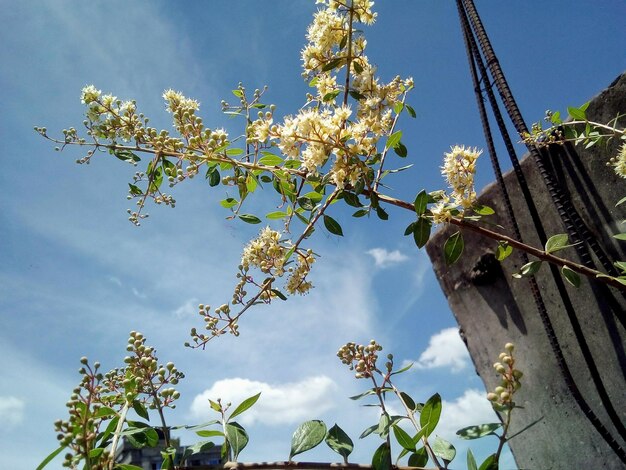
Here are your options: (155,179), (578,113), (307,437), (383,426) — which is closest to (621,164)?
(578,113)

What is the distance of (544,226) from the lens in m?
1.83

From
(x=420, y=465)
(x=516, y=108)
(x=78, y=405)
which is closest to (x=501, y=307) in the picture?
(x=516, y=108)

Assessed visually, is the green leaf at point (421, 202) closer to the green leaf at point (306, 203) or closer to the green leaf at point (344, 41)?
the green leaf at point (306, 203)

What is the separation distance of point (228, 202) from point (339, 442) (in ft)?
2.79

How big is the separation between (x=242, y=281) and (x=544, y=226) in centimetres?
114

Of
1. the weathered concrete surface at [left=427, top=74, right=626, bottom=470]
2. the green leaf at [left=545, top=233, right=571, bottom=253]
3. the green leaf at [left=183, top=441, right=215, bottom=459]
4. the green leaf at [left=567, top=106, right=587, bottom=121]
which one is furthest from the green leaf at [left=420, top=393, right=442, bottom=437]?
the green leaf at [left=567, top=106, right=587, bottom=121]

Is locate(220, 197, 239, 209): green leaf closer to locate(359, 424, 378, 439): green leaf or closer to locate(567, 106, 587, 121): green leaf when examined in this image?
locate(359, 424, 378, 439): green leaf

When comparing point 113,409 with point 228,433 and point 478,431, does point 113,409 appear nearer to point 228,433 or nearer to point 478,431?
point 228,433

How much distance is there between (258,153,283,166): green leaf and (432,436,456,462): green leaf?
2.53 ft

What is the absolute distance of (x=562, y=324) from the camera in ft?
5.79

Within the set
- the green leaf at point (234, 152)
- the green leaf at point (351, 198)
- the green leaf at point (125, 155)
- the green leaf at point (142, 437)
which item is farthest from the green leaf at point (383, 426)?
the green leaf at point (125, 155)

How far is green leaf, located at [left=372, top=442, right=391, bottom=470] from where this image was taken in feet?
2.54

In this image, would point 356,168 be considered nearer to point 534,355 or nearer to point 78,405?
point 78,405

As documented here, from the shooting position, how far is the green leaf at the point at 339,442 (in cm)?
83
